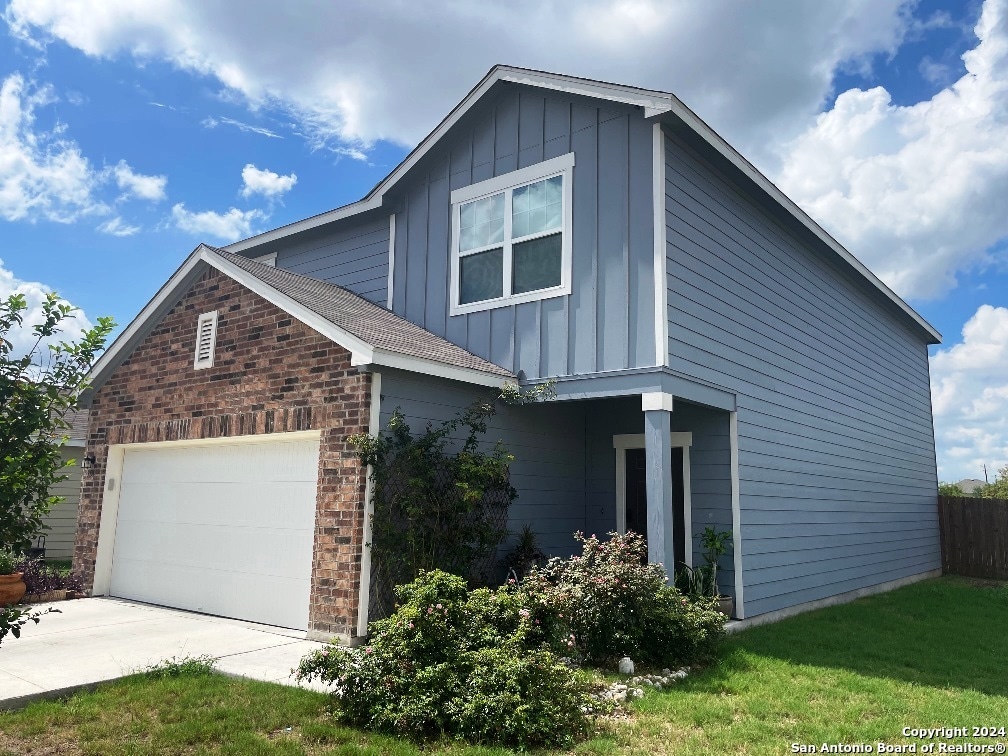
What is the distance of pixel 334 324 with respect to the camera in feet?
26.3

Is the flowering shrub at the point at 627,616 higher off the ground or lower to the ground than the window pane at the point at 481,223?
lower

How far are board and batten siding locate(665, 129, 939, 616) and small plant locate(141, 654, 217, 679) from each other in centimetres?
563

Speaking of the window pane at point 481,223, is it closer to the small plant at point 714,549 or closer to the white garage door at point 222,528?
the white garage door at point 222,528

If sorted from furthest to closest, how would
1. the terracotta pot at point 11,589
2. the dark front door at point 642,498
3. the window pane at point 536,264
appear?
the dark front door at point 642,498 → the terracotta pot at point 11,589 → the window pane at point 536,264

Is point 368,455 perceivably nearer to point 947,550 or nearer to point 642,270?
point 642,270

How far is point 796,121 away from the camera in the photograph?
1095 cm

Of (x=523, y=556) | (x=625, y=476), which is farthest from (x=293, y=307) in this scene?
(x=625, y=476)

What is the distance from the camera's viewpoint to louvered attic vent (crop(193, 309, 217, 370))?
31.8ft

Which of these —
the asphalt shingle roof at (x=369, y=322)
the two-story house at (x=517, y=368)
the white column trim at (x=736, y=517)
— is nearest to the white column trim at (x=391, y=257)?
the two-story house at (x=517, y=368)

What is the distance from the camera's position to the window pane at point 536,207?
9.35 m

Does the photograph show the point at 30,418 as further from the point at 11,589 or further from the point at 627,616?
the point at 11,589

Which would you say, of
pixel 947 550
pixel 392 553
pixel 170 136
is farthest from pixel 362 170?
pixel 947 550

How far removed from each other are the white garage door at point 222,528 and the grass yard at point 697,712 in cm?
249

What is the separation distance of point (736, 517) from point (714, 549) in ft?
1.60
